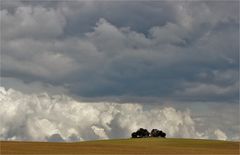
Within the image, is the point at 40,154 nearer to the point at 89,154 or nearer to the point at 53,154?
the point at 53,154

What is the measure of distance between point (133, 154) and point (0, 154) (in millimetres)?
23611

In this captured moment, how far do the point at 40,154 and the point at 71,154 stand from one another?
5.14 meters

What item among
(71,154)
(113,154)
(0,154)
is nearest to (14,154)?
(0,154)

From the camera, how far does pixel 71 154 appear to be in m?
80.5

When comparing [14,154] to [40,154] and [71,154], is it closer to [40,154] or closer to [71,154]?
[40,154]

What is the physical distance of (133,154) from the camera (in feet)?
283

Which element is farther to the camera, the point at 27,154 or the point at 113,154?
the point at 113,154

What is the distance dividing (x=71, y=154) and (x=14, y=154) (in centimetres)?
966

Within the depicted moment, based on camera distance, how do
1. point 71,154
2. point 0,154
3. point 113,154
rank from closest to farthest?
1. point 0,154
2. point 71,154
3. point 113,154

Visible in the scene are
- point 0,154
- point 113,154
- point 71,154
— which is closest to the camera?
point 0,154

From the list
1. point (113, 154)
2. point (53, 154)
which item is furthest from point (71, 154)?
point (113, 154)

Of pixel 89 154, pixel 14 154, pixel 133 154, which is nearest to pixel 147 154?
pixel 133 154

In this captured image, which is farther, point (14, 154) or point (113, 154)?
point (113, 154)

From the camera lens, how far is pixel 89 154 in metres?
83.4
